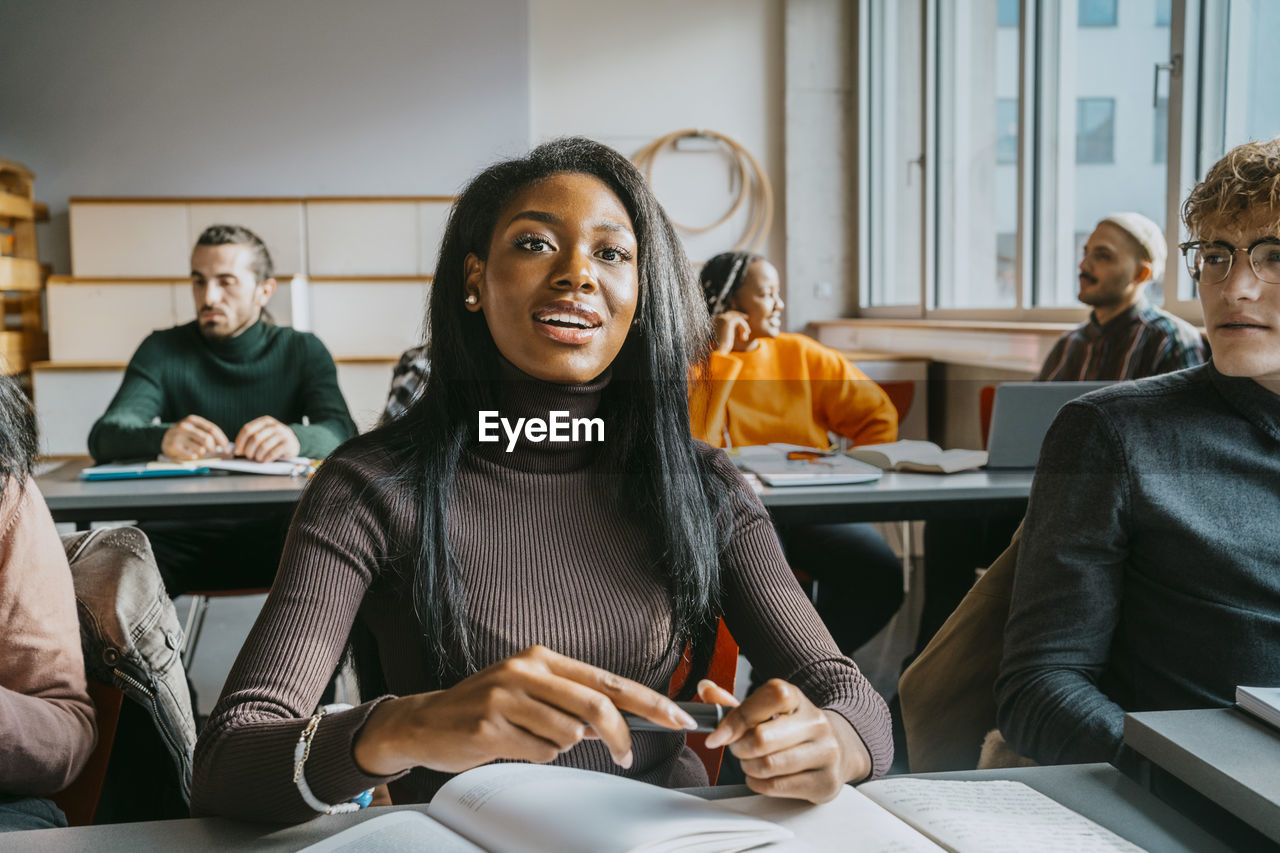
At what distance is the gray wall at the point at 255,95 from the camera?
5.72 meters

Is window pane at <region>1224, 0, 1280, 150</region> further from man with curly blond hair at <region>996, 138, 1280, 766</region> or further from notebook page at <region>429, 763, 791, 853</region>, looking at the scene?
notebook page at <region>429, 763, 791, 853</region>

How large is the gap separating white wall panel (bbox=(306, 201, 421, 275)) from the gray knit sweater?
5.02 metres

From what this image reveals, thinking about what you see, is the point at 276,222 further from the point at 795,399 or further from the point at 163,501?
the point at 163,501

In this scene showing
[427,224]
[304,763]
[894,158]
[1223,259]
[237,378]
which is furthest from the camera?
[894,158]

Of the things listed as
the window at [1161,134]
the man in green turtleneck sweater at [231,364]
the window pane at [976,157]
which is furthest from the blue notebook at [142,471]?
the window pane at [976,157]

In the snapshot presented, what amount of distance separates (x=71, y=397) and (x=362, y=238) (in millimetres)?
1650

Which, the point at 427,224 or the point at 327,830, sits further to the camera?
the point at 427,224

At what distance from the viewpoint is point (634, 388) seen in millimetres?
1208

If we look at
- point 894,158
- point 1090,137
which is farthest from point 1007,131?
point 894,158

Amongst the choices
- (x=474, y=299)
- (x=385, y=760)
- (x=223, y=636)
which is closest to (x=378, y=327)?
(x=223, y=636)

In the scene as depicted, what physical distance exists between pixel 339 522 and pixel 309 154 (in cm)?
539

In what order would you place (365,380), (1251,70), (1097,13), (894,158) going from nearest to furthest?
1. (1251,70)
2. (1097,13)
3. (365,380)
4. (894,158)

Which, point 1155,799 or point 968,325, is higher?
point 968,325

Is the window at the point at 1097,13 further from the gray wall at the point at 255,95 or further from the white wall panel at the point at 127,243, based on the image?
the white wall panel at the point at 127,243
